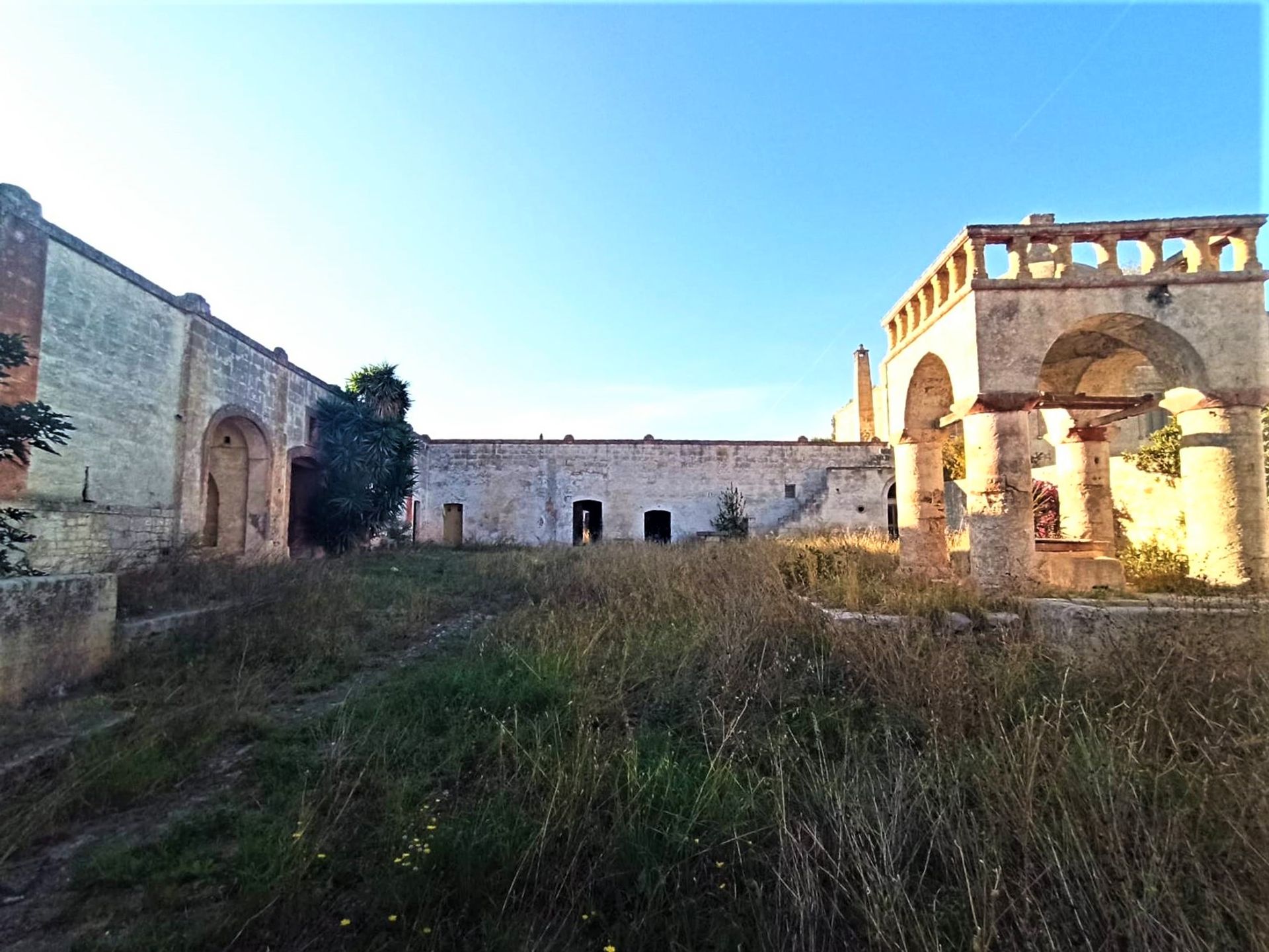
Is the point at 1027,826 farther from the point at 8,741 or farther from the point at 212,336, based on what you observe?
the point at 212,336

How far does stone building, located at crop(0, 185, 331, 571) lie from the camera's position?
8.17 m

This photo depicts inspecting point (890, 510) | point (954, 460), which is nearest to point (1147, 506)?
point (954, 460)

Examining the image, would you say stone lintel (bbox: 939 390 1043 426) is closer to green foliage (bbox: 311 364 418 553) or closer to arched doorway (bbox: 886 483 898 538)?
green foliage (bbox: 311 364 418 553)

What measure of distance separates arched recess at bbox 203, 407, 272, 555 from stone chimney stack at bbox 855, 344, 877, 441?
22411 millimetres

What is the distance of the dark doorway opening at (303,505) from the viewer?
1559 cm

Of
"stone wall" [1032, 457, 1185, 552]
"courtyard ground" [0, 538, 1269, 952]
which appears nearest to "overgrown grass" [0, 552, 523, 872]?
"courtyard ground" [0, 538, 1269, 952]

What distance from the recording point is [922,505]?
7941 millimetres

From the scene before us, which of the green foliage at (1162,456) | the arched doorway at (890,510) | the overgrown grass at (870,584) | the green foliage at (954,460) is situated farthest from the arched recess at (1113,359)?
the arched doorway at (890,510)

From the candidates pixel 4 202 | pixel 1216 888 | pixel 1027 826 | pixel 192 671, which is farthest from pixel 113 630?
pixel 1216 888

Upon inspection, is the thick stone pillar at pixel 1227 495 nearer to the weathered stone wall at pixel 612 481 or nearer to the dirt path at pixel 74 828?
the dirt path at pixel 74 828

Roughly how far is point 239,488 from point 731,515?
13.8m

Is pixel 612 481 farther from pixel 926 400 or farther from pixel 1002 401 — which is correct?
→ pixel 1002 401

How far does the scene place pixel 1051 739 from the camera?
→ 3.05m

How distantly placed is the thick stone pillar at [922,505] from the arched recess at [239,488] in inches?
Answer: 494
